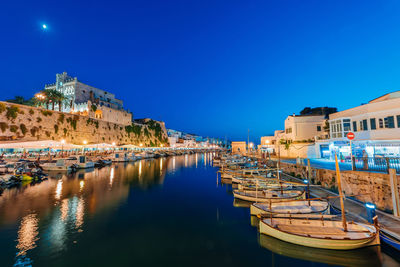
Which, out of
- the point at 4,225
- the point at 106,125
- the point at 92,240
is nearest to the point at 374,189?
the point at 92,240

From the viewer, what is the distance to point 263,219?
8469 mm

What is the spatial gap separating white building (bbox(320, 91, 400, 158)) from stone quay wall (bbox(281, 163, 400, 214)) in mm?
3011

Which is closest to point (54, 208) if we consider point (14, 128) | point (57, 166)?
point (57, 166)

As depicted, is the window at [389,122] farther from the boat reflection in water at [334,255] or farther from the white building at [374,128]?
the boat reflection in water at [334,255]

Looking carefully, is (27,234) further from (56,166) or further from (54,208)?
(56,166)

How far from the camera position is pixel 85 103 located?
2080 inches

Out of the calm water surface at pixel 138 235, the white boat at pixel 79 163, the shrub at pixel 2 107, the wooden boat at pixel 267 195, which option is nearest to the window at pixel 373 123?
the wooden boat at pixel 267 195

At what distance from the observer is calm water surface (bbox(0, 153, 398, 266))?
6.82 metres

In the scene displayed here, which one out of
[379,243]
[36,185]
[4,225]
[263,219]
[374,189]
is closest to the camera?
[379,243]

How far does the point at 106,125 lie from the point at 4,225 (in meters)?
49.6

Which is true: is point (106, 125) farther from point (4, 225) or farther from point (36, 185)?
point (4, 225)

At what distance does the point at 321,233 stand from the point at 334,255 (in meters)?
0.75

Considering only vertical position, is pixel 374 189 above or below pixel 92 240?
above

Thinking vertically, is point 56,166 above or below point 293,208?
above
